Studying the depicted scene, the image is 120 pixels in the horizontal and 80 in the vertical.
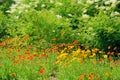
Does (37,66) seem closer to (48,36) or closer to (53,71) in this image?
(53,71)

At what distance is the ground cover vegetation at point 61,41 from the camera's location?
775cm

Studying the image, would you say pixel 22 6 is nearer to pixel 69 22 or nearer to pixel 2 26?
pixel 2 26

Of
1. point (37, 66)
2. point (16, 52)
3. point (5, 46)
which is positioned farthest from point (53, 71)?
point (5, 46)

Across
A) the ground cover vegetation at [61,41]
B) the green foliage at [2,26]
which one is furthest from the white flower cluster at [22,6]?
the green foliage at [2,26]

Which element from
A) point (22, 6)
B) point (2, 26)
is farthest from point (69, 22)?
point (2, 26)

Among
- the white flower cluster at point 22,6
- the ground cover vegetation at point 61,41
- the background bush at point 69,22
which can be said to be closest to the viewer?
the ground cover vegetation at point 61,41

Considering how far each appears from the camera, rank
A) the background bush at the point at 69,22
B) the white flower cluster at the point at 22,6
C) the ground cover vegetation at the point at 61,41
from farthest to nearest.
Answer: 1. the white flower cluster at the point at 22,6
2. the background bush at the point at 69,22
3. the ground cover vegetation at the point at 61,41

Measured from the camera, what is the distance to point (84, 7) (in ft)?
37.3

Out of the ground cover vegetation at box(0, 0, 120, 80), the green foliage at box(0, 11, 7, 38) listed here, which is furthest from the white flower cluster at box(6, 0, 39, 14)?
the green foliage at box(0, 11, 7, 38)

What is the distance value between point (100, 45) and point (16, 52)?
86.0 inches

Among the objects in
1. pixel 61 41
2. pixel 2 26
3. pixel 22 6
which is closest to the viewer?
pixel 61 41

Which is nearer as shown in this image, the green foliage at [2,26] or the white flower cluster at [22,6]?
the white flower cluster at [22,6]

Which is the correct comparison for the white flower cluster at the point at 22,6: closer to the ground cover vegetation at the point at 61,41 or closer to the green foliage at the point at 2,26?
the ground cover vegetation at the point at 61,41

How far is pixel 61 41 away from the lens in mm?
10586
